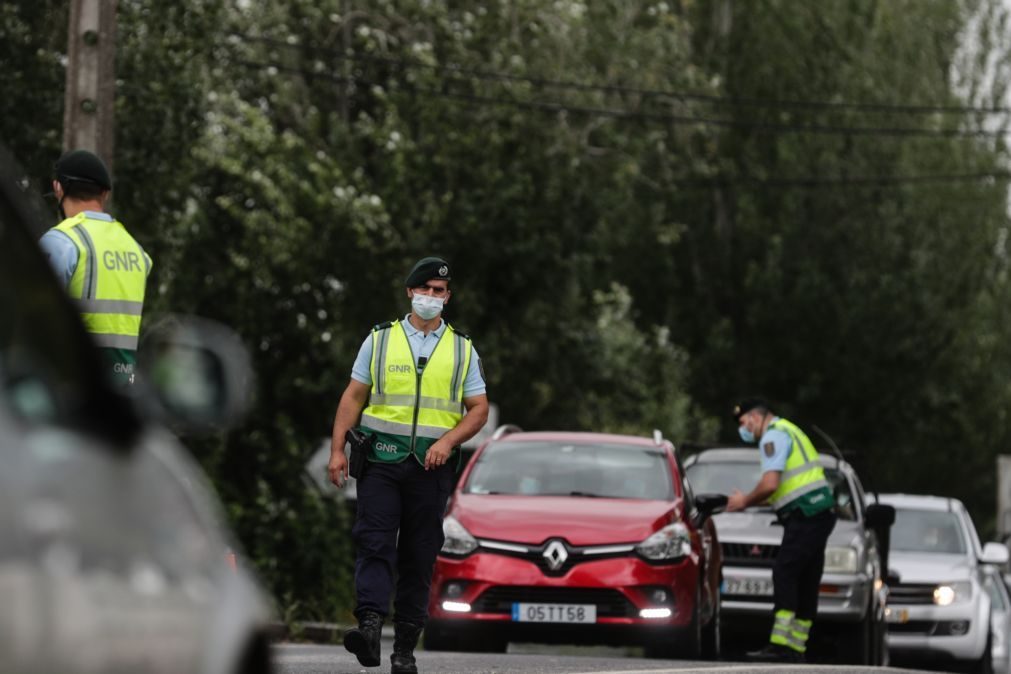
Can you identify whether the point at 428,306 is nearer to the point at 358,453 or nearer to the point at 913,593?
the point at 358,453

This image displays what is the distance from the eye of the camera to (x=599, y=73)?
35344 millimetres

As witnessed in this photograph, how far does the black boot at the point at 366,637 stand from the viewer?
10.1 meters

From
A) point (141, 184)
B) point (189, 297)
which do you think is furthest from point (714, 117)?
point (141, 184)

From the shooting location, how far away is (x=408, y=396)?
33.7ft

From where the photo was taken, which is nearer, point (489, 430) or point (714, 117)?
point (489, 430)

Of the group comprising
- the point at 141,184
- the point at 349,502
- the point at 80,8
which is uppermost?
the point at 80,8

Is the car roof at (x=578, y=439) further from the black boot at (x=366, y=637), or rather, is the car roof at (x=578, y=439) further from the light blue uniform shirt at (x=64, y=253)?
the light blue uniform shirt at (x=64, y=253)

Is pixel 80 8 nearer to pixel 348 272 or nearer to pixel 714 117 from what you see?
pixel 348 272

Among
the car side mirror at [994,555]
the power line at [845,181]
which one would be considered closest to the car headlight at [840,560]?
the car side mirror at [994,555]

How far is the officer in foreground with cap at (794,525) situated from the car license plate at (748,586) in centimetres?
173

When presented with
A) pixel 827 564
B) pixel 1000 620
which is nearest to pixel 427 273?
pixel 827 564

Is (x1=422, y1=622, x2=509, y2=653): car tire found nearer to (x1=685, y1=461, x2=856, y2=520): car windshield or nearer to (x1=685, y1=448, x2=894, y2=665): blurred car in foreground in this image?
(x1=685, y1=448, x2=894, y2=665): blurred car in foreground

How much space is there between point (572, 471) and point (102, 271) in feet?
24.9

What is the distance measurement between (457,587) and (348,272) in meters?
15.3
